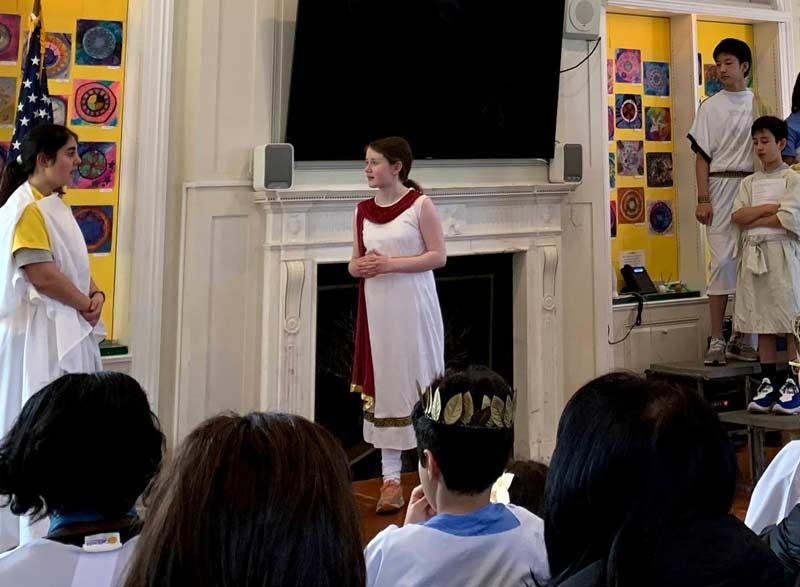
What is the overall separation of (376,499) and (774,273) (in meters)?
2.43

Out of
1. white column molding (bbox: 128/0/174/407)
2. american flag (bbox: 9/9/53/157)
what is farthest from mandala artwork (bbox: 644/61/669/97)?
american flag (bbox: 9/9/53/157)

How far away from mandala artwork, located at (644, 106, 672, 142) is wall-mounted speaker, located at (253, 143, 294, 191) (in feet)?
8.93

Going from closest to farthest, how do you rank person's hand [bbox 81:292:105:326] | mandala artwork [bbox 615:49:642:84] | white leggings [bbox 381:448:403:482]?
person's hand [bbox 81:292:105:326] < white leggings [bbox 381:448:403:482] < mandala artwork [bbox 615:49:642:84]

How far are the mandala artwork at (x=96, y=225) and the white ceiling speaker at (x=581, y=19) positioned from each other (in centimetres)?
266

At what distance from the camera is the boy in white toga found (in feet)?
15.9

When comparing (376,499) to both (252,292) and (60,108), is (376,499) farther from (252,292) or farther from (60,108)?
(60,108)

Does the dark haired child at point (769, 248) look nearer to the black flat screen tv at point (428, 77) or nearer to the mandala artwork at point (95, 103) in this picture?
the black flat screen tv at point (428, 77)

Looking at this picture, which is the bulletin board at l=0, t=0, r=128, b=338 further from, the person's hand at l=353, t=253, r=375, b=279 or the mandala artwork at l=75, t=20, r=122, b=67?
the person's hand at l=353, t=253, r=375, b=279

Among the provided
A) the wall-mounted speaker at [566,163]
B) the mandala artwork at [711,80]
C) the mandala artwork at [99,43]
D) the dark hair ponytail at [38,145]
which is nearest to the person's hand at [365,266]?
the dark hair ponytail at [38,145]

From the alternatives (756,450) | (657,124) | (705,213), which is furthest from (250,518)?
(657,124)

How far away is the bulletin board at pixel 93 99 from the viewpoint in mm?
3678

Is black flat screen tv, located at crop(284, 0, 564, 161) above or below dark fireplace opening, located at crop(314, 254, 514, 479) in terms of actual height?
above

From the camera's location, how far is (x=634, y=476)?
1.01 meters

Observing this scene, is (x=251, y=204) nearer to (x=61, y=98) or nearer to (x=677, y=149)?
→ (x=61, y=98)
